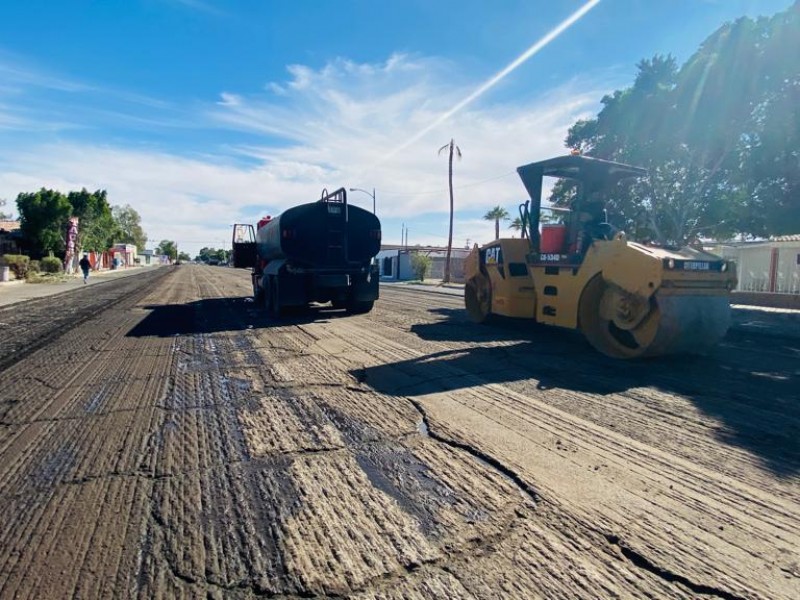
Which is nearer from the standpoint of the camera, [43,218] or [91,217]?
[43,218]

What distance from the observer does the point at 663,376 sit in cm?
571

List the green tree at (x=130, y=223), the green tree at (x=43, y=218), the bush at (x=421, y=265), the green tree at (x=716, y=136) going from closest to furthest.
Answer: the green tree at (x=716, y=136), the green tree at (x=43, y=218), the bush at (x=421, y=265), the green tree at (x=130, y=223)

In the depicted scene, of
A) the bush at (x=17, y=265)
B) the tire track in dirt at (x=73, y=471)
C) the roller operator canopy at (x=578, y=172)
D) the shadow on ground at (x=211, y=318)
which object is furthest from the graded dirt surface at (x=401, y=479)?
the bush at (x=17, y=265)

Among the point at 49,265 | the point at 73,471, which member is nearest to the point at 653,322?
the point at 73,471

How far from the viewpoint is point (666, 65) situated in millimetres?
Result: 18891

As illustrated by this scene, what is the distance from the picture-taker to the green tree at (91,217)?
47500mm

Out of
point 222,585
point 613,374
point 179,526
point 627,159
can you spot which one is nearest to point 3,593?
point 179,526

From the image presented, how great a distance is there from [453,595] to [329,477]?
1.29 metres

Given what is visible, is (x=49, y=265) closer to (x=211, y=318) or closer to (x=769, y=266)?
(x=211, y=318)

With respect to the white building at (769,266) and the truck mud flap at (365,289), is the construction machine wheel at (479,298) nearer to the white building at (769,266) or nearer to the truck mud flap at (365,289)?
the truck mud flap at (365,289)

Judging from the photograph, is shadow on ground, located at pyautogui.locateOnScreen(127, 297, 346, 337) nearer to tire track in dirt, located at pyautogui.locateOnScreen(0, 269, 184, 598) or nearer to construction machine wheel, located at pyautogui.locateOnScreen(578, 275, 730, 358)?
tire track in dirt, located at pyautogui.locateOnScreen(0, 269, 184, 598)

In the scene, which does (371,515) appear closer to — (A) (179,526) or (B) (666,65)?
(A) (179,526)

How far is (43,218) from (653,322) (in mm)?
49015

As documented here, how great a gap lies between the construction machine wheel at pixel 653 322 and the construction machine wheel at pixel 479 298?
2.88 metres
